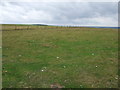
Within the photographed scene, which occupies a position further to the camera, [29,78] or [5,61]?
[5,61]

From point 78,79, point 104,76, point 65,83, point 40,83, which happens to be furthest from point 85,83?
point 40,83

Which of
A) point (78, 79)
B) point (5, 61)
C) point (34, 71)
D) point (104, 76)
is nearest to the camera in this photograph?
point (78, 79)

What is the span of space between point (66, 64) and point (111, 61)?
3125 mm

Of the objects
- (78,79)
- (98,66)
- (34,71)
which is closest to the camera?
(78,79)

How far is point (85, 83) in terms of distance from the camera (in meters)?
6.01

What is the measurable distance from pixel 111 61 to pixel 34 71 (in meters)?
5.16

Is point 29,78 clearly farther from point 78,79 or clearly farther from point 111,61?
point 111,61

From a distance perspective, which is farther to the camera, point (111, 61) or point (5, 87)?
point (111, 61)

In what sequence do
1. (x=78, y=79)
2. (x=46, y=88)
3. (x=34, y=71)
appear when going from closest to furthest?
1. (x=46, y=88)
2. (x=78, y=79)
3. (x=34, y=71)

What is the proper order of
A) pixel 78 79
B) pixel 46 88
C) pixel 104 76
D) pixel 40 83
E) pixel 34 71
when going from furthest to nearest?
1. pixel 34 71
2. pixel 104 76
3. pixel 78 79
4. pixel 40 83
5. pixel 46 88

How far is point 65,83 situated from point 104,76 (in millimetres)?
2104

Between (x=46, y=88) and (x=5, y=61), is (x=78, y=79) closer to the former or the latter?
(x=46, y=88)

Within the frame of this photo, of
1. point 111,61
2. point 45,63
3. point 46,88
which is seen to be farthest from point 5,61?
point 111,61

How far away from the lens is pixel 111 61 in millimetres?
9289
